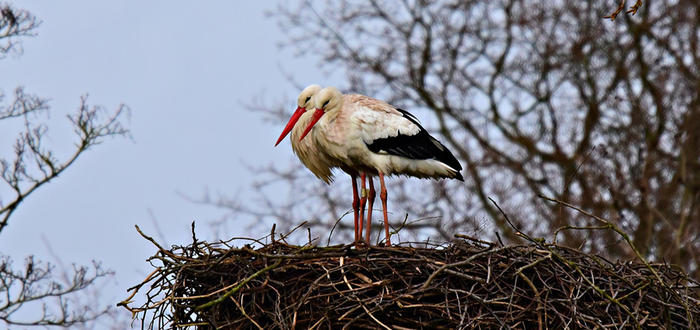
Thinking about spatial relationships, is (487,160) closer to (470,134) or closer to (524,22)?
(470,134)

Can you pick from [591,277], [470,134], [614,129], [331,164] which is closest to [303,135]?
[331,164]

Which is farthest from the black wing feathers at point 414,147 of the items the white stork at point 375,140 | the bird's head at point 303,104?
the bird's head at point 303,104

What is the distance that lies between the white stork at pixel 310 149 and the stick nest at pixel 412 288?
5.45ft

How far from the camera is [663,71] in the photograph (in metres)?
15.5

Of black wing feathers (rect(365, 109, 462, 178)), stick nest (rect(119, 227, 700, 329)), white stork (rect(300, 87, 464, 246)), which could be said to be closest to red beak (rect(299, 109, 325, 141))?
white stork (rect(300, 87, 464, 246))

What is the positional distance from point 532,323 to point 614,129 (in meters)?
10.1

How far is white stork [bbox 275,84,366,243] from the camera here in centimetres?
741

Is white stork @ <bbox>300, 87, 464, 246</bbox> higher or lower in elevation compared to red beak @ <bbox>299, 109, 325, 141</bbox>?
lower

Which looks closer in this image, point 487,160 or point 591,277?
point 591,277

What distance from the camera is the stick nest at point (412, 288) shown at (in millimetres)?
5355

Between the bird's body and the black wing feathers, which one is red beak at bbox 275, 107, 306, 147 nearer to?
the bird's body

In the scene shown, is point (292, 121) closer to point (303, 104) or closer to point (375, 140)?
point (303, 104)

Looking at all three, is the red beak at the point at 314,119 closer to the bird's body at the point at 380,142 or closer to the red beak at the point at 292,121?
the bird's body at the point at 380,142

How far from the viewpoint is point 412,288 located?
5484mm
